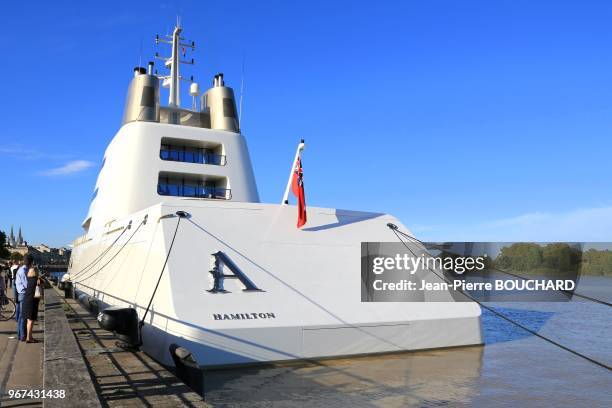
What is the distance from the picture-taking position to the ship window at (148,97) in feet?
55.7

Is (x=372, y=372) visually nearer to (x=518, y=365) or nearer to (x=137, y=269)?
(x=518, y=365)

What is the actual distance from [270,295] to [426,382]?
300 centimetres

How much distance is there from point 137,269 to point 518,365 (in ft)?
25.8

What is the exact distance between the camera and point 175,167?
15.9m

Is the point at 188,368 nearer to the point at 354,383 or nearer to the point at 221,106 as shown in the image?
the point at 354,383

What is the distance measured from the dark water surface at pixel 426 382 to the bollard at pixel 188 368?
301 millimetres

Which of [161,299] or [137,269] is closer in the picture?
[161,299]

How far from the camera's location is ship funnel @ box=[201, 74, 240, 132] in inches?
700

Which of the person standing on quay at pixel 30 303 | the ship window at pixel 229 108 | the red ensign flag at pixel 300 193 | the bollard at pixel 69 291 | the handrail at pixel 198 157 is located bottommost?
the bollard at pixel 69 291

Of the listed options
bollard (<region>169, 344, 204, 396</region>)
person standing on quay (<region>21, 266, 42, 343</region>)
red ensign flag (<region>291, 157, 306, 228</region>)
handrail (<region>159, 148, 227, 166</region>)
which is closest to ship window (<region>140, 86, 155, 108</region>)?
handrail (<region>159, 148, 227, 166</region>)

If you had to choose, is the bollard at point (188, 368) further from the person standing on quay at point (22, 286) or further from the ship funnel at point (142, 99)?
the ship funnel at point (142, 99)

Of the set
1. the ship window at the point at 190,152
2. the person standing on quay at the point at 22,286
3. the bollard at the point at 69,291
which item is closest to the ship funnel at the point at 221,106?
the ship window at the point at 190,152

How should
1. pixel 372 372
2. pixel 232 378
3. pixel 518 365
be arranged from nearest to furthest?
pixel 232 378 → pixel 372 372 → pixel 518 365

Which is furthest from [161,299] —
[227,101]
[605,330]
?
[605,330]
